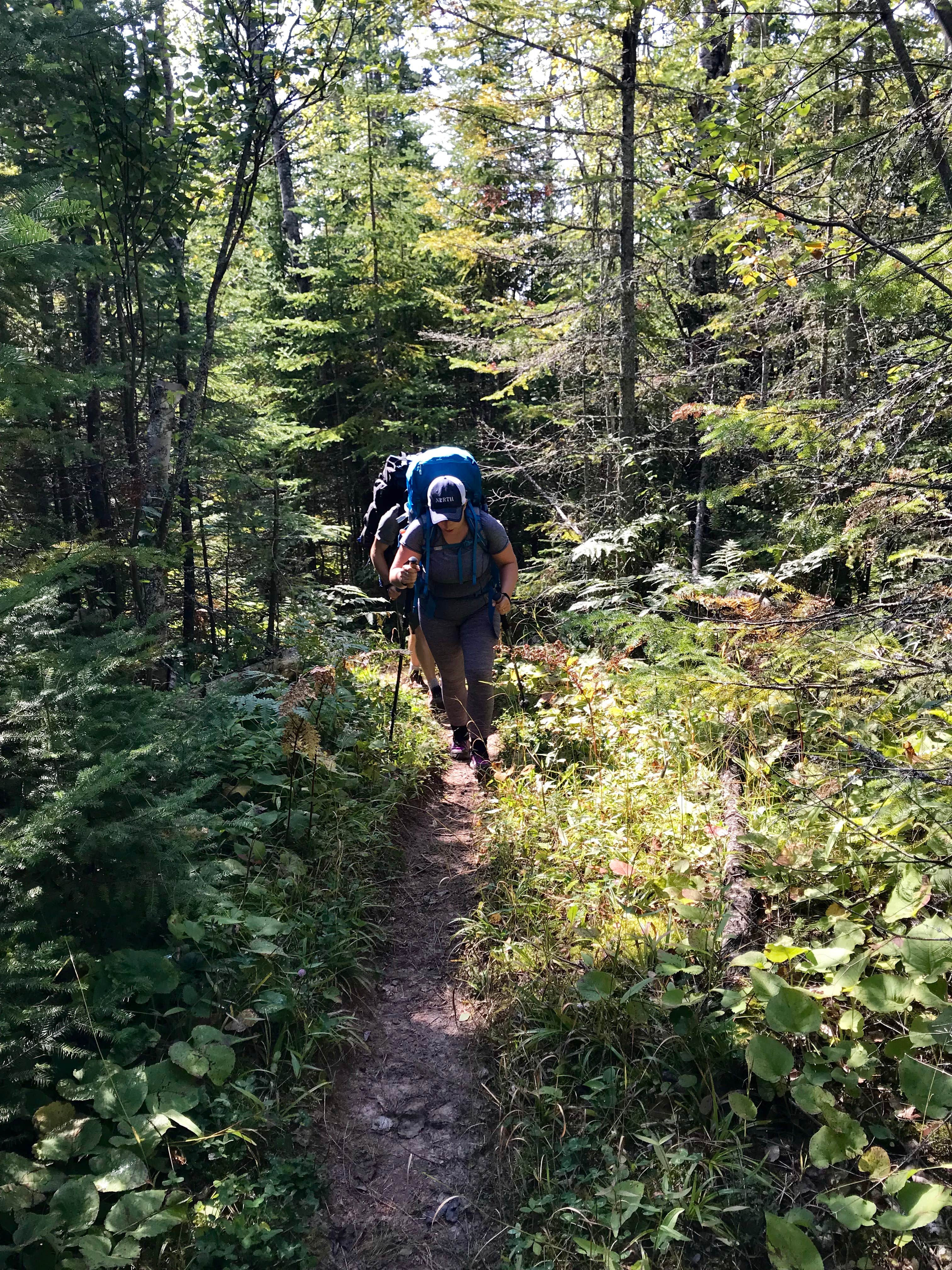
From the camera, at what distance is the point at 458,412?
501 inches

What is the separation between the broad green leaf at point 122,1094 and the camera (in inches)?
97.9

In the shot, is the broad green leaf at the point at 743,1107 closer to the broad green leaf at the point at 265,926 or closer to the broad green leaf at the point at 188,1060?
the broad green leaf at the point at 188,1060

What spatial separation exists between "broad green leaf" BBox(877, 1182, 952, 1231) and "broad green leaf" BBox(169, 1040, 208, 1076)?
90.6 inches

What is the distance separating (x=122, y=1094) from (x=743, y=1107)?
2166 millimetres

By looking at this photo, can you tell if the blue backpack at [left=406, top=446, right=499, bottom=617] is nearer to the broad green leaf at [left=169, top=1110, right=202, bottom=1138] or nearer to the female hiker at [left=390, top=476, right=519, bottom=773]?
the female hiker at [left=390, top=476, right=519, bottom=773]

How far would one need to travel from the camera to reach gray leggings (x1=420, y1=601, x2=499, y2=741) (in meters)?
5.89

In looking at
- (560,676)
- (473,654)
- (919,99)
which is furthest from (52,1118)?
(919,99)

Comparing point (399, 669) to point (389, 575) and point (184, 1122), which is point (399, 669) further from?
point (184, 1122)

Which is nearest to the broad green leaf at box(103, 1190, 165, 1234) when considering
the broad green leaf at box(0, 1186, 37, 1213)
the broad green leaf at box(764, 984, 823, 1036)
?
the broad green leaf at box(0, 1186, 37, 1213)

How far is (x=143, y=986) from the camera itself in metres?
2.77

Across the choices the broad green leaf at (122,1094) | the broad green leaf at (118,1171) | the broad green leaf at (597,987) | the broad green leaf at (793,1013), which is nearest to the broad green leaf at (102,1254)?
the broad green leaf at (118,1171)

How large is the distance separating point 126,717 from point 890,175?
217 inches

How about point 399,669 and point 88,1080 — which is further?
point 399,669

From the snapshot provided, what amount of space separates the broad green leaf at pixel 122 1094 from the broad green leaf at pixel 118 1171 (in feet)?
0.35
